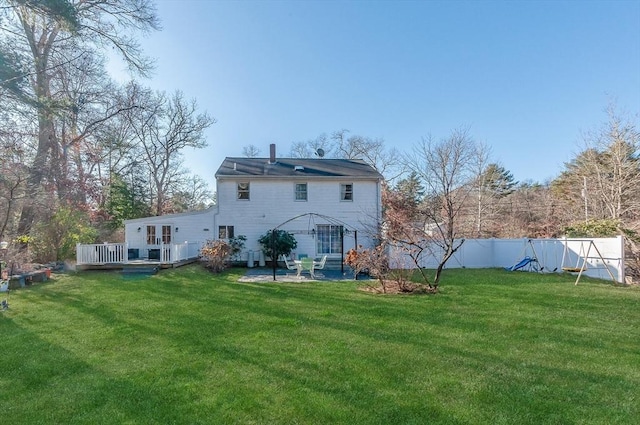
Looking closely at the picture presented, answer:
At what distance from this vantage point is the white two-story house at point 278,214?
15.9 m

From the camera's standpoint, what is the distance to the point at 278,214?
16.4 meters

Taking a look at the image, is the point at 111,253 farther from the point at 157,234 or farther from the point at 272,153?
the point at 272,153

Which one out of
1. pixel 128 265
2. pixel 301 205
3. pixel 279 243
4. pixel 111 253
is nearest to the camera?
pixel 128 265

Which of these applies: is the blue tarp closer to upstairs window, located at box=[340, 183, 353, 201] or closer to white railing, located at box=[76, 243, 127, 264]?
upstairs window, located at box=[340, 183, 353, 201]

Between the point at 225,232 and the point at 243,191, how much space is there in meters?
2.33

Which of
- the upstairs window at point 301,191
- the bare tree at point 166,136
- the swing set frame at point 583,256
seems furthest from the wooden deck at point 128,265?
the swing set frame at point 583,256

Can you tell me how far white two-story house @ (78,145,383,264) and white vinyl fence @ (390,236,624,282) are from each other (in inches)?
173

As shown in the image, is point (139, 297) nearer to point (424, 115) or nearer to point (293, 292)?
point (293, 292)

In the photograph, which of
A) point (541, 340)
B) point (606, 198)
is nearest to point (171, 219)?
point (541, 340)

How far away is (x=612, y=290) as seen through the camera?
944 centimetres

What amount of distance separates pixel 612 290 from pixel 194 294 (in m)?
12.4

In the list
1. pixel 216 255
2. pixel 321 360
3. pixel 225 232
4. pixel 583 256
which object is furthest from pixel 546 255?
pixel 225 232

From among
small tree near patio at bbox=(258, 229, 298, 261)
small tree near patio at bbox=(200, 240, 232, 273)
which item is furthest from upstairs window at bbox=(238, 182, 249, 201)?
small tree near patio at bbox=(200, 240, 232, 273)

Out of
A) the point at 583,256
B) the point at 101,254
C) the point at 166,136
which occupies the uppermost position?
the point at 166,136
